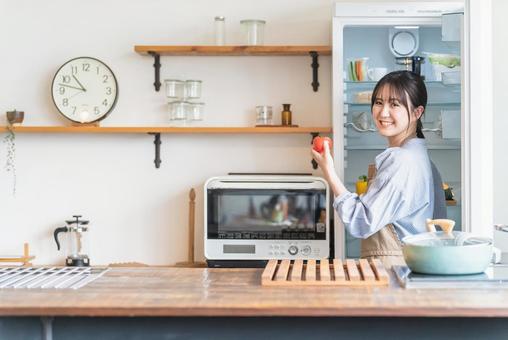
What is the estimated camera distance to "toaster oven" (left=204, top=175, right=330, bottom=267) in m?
4.12

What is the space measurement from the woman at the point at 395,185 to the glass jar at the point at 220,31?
1.14 m

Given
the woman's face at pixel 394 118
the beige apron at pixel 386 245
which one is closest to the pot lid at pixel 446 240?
the beige apron at pixel 386 245

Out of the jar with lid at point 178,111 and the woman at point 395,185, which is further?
the jar with lid at point 178,111

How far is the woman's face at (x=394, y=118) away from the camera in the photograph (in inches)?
137

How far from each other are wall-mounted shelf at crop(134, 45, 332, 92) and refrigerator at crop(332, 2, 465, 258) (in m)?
0.18

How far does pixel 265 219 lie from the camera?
416cm

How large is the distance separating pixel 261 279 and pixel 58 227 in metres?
2.48

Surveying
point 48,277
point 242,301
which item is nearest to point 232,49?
point 48,277

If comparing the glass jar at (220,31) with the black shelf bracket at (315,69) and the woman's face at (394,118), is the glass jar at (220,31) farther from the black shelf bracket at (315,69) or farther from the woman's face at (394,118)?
the woman's face at (394,118)

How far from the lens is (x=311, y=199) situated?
4.14 meters

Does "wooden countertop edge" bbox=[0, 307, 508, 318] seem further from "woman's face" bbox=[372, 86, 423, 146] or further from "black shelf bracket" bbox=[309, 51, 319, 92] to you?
"black shelf bracket" bbox=[309, 51, 319, 92]

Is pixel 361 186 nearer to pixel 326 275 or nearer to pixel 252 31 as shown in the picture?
pixel 252 31

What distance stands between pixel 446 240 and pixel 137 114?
2517mm

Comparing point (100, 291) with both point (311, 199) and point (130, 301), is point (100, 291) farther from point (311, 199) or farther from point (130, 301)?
point (311, 199)
